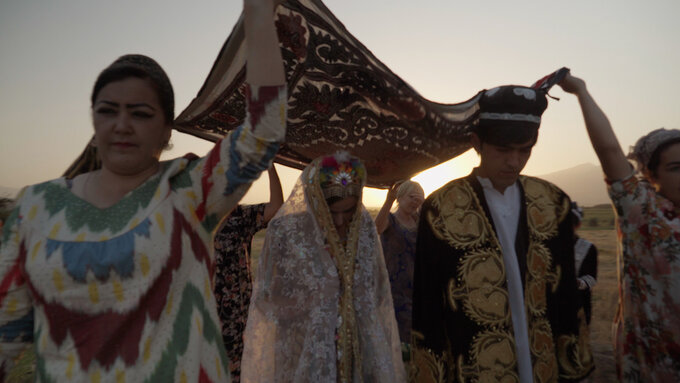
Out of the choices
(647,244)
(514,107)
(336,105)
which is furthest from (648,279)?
(336,105)

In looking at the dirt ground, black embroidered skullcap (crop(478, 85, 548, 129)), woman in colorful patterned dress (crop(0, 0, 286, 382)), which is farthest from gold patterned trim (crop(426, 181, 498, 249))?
the dirt ground

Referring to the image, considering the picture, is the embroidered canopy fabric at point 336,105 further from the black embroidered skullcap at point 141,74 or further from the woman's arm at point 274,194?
the woman's arm at point 274,194

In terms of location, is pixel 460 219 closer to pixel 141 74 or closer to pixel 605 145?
pixel 605 145

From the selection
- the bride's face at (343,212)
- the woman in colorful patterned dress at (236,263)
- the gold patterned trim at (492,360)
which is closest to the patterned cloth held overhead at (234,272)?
the woman in colorful patterned dress at (236,263)

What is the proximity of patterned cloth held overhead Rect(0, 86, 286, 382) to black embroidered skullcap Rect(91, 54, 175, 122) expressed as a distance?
279mm

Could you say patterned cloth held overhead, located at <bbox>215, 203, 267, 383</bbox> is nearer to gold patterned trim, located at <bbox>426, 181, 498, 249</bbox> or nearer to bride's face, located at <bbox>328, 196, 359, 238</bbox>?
bride's face, located at <bbox>328, 196, 359, 238</bbox>

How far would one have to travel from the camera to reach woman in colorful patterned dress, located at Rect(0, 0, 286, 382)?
1320mm

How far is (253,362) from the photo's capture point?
10.2 feet

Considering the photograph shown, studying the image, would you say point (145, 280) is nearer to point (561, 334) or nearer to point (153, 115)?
point (153, 115)

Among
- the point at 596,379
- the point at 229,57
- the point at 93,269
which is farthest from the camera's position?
the point at 596,379

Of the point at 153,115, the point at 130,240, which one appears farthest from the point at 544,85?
the point at 130,240

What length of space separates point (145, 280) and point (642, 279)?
265cm

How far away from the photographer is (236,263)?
13.7 ft

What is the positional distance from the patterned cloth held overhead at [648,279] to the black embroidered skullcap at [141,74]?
241cm
